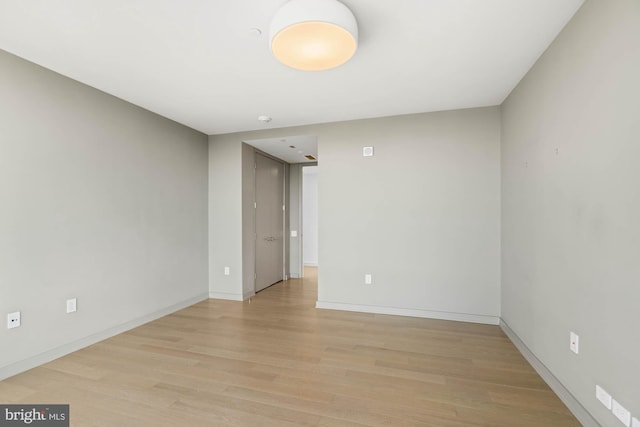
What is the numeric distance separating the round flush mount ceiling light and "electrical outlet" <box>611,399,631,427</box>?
8.01 ft

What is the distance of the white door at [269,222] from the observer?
4.90 metres

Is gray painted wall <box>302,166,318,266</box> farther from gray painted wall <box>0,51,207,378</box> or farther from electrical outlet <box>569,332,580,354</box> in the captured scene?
electrical outlet <box>569,332,580,354</box>

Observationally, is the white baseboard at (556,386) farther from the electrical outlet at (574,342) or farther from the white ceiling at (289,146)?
the white ceiling at (289,146)

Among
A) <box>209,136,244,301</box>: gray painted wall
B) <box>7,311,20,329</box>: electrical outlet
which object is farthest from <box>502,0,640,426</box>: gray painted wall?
A: <box>7,311,20,329</box>: electrical outlet

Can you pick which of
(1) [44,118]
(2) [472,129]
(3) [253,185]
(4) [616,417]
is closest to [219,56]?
(1) [44,118]

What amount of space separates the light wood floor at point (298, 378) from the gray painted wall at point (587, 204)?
18.5 inches

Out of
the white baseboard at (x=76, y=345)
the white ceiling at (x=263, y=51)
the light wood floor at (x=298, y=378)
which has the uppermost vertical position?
the white ceiling at (x=263, y=51)

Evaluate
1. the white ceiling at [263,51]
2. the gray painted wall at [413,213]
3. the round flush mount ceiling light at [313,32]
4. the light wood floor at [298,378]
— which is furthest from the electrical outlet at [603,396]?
the round flush mount ceiling light at [313,32]

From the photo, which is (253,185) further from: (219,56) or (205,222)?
(219,56)

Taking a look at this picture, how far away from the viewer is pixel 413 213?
360 cm

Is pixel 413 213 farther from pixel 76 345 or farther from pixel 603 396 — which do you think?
pixel 76 345

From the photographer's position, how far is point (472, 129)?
11.1ft

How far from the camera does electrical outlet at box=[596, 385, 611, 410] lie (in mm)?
1526

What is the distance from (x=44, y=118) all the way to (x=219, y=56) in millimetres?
1649
